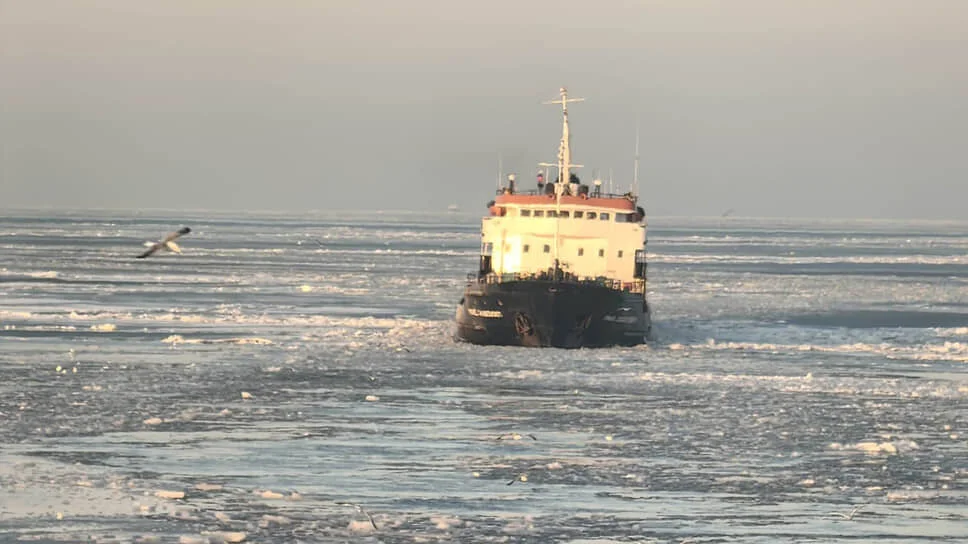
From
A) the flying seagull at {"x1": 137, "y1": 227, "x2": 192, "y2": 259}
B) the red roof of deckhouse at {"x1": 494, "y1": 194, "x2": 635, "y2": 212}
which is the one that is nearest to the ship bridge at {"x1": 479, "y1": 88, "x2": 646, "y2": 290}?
the red roof of deckhouse at {"x1": 494, "y1": 194, "x2": 635, "y2": 212}

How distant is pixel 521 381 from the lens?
127 feet

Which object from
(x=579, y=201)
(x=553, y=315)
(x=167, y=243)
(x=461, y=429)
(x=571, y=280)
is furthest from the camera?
(x=579, y=201)

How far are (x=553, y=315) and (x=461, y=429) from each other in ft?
57.3

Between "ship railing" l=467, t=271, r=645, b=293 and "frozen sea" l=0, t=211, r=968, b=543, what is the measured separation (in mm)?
1997

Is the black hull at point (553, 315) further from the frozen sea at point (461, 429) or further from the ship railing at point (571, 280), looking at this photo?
the frozen sea at point (461, 429)

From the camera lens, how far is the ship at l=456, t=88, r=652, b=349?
47281 mm

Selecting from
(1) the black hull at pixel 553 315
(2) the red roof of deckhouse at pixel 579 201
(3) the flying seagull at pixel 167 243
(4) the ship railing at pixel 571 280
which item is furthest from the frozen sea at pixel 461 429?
(2) the red roof of deckhouse at pixel 579 201

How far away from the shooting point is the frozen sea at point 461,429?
69.4 feet

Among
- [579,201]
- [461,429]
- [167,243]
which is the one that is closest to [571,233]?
[579,201]

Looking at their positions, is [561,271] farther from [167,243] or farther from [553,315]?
[167,243]

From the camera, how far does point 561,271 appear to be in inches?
1927

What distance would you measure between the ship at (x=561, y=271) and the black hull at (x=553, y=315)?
0.03 meters

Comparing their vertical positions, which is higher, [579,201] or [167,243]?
[579,201]

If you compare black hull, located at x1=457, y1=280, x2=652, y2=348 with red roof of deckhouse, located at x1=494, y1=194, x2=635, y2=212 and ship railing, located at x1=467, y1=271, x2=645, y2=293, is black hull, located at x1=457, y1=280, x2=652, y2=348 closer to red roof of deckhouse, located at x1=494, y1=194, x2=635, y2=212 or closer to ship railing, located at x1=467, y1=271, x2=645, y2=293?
ship railing, located at x1=467, y1=271, x2=645, y2=293
